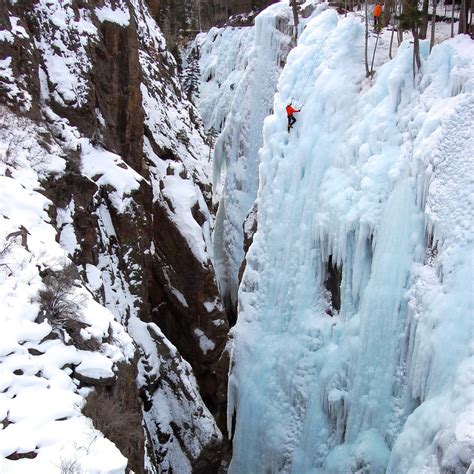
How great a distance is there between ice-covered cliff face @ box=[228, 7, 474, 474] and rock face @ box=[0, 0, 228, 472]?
1.98 metres

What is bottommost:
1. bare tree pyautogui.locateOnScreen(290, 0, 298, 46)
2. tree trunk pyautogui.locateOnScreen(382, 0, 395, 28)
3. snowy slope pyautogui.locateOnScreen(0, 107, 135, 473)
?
snowy slope pyautogui.locateOnScreen(0, 107, 135, 473)

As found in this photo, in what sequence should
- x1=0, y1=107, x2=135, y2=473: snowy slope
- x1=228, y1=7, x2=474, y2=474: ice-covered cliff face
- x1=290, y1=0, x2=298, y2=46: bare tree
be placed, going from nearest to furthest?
x1=0, y1=107, x2=135, y2=473: snowy slope
x1=228, y1=7, x2=474, y2=474: ice-covered cliff face
x1=290, y1=0, x2=298, y2=46: bare tree

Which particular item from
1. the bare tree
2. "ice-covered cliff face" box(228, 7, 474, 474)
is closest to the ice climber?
"ice-covered cliff face" box(228, 7, 474, 474)

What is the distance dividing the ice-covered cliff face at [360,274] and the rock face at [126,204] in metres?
1.98

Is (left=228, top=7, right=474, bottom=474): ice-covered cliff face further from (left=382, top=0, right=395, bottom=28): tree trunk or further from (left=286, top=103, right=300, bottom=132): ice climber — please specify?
(left=382, top=0, right=395, bottom=28): tree trunk

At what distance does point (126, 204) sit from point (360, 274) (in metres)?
5.48

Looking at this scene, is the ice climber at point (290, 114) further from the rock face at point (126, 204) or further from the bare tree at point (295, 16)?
the bare tree at point (295, 16)

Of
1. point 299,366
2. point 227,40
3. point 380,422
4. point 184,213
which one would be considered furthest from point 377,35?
point 227,40

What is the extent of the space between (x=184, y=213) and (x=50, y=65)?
18.2 feet

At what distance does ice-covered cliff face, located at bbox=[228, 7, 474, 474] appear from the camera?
→ 29.0ft

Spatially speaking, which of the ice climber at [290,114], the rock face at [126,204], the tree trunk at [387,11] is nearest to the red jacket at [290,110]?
the ice climber at [290,114]

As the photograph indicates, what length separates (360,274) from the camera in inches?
445

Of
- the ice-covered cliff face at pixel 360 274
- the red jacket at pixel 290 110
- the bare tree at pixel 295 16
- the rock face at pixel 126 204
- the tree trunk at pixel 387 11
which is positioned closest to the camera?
the ice-covered cliff face at pixel 360 274

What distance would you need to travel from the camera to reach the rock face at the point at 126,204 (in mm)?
11289
